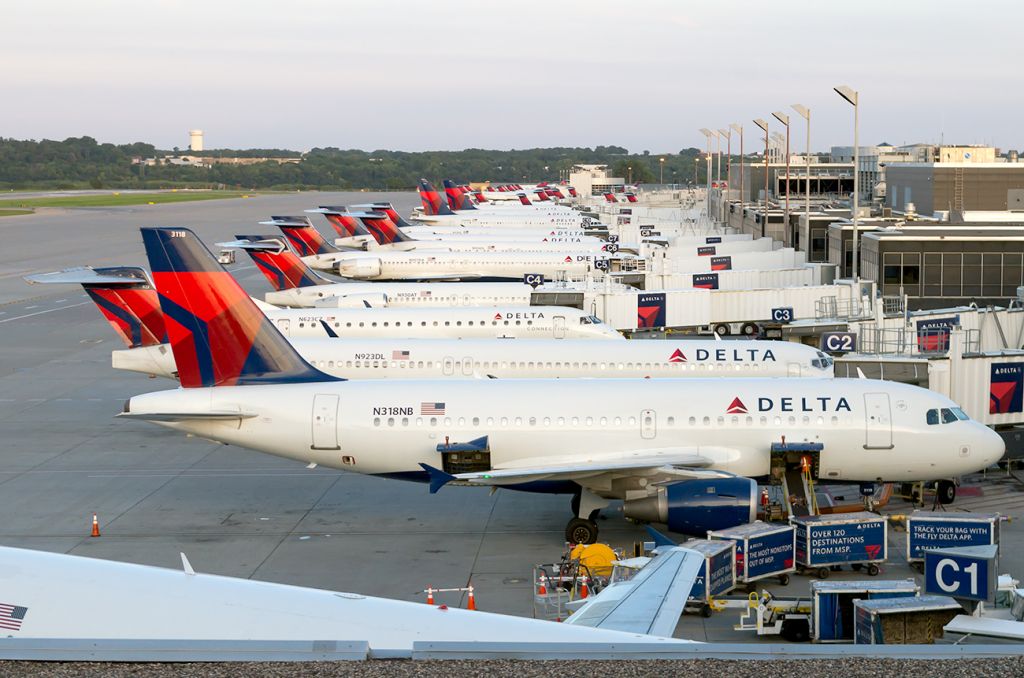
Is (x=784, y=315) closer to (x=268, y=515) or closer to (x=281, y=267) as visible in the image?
(x=281, y=267)

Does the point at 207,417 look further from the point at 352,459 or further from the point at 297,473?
the point at 297,473

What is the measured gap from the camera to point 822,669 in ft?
49.4

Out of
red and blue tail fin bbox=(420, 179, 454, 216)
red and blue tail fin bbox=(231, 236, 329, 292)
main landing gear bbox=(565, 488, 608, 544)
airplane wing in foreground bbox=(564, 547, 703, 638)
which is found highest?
red and blue tail fin bbox=(420, 179, 454, 216)

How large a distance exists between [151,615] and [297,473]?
75.8ft

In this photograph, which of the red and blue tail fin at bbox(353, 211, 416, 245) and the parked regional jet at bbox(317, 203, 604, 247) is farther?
the parked regional jet at bbox(317, 203, 604, 247)

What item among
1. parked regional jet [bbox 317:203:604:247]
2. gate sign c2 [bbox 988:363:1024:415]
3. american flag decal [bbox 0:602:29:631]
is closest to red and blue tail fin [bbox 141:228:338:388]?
american flag decal [bbox 0:602:29:631]

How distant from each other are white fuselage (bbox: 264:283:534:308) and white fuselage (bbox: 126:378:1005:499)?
3140 cm

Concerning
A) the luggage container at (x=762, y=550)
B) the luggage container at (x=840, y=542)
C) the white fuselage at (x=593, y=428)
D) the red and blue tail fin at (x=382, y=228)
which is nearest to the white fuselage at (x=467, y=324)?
the white fuselage at (x=593, y=428)

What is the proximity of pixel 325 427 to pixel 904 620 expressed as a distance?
50.5 ft

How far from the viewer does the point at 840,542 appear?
27734 mm

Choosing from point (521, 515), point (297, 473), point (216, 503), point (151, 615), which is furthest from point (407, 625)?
point (297, 473)

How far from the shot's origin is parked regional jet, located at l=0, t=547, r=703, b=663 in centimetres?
1523

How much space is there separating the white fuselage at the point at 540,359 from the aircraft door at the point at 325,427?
10.6m

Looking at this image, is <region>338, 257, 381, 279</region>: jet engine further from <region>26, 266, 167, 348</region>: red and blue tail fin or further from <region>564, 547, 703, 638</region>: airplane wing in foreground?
<region>564, 547, 703, 638</region>: airplane wing in foreground
